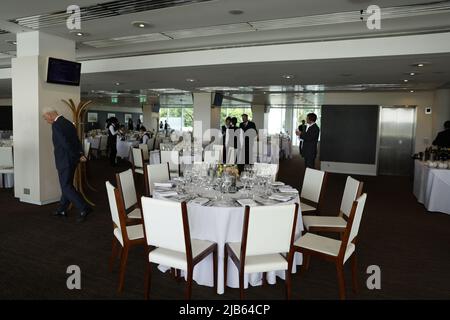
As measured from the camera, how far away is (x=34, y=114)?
605cm

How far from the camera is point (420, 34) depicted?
5.59m

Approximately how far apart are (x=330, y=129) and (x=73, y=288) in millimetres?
10104

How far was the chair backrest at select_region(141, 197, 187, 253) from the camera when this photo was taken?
2707 millimetres

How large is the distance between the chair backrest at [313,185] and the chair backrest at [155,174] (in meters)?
1.90

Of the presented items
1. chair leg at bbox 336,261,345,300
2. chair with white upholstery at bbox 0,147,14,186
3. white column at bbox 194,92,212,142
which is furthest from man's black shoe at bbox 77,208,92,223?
white column at bbox 194,92,212,142

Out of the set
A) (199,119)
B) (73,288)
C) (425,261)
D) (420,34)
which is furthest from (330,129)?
(73,288)

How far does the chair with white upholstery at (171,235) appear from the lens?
271 centimetres

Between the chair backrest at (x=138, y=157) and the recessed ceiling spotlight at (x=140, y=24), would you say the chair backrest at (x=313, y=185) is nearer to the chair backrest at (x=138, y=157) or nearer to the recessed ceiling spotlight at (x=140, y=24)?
the recessed ceiling spotlight at (x=140, y=24)

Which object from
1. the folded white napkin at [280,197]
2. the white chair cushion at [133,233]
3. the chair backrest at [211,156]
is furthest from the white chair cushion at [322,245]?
the chair backrest at [211,156]

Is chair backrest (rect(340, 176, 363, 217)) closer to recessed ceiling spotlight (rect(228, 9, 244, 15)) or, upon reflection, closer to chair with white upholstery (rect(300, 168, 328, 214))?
chair with white upholstery (rect(300, 168, 328, 214))

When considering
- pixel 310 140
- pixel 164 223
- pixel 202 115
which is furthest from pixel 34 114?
pixel 202 115

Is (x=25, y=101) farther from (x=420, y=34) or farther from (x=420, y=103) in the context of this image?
(x=420, y=103)

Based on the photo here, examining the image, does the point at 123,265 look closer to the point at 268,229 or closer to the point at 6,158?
the point at 268,229

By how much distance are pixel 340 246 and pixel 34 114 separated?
17.9 feet
